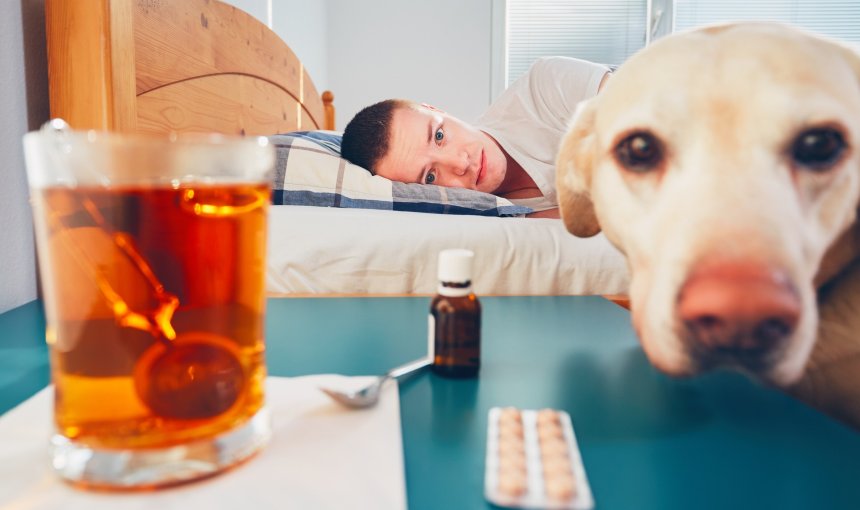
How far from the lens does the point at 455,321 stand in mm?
551

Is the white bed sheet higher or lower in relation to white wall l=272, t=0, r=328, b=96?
lower

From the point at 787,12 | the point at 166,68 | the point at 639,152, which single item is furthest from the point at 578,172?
the point at 787,12

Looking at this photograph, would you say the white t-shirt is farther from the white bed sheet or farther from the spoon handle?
the spoon handle

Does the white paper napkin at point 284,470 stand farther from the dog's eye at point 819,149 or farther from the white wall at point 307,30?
the white wall at point 307,30

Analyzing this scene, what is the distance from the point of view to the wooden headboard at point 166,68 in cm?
97

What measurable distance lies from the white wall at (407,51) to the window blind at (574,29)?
0.21 m

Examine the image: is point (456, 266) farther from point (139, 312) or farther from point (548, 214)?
point (548, 214)

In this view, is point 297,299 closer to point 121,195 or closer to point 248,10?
point 121,195

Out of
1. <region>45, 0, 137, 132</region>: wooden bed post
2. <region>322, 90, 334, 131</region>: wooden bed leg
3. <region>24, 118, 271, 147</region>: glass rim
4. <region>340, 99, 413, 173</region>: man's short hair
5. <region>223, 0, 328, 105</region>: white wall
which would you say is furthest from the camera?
<region>322, 90, 334, 131</region>: wooden bed leg

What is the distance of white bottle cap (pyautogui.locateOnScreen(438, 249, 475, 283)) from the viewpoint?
1.76ft

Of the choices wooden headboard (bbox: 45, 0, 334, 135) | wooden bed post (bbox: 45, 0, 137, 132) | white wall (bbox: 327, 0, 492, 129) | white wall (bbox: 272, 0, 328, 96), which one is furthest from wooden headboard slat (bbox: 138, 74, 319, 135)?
white wall (bbox: 327, 0, 492, 129)

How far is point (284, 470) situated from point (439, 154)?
140cm

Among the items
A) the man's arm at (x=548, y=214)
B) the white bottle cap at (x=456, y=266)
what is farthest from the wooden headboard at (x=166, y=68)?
the man's arm at (x=548, y=214)

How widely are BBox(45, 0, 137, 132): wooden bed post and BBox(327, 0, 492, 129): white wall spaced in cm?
283
